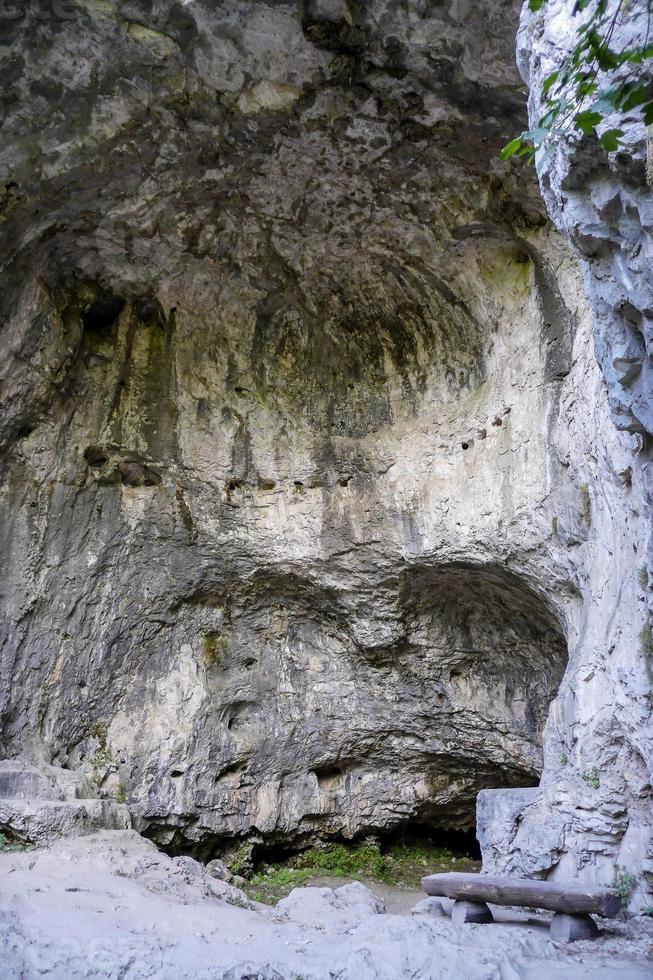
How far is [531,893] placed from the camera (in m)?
4.73

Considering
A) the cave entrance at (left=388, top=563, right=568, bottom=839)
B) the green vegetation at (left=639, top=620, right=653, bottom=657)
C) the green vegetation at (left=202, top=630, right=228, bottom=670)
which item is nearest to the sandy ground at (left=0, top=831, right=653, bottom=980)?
the green vegetation at (left=639, top=620, right=653, bottom=657)

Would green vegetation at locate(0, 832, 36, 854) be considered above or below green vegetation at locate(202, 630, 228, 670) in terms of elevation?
below

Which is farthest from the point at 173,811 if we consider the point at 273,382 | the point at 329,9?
the point at 329,9

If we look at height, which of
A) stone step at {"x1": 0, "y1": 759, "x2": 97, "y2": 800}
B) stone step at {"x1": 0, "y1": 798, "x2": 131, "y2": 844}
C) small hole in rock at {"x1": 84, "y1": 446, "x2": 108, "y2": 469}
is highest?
small hole in rock at {"x1": 84, "y1": 446, "x2": 108, "y2": 469}

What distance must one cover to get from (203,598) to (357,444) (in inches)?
99.5

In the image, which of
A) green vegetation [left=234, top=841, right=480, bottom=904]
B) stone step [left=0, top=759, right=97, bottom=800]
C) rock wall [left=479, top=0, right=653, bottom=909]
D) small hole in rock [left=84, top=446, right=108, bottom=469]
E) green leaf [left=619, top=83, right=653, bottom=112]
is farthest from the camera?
green vegetation [left=234, top=841, right=480, bottom=904]

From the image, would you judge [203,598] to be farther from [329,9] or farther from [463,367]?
[329,9]

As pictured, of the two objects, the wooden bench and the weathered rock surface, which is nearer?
the wooden bench

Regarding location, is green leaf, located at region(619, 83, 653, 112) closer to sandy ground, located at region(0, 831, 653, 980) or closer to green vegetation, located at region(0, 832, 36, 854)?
sandy ground, located at region(0, 831, 653, 980)

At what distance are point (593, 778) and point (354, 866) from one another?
175 inches

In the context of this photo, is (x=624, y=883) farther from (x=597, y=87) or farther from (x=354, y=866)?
(x=597, y=87)

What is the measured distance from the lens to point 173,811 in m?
8.31

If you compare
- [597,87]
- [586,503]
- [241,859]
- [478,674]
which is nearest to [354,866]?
[241,859]

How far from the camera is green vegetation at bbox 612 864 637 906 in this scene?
512 cm
